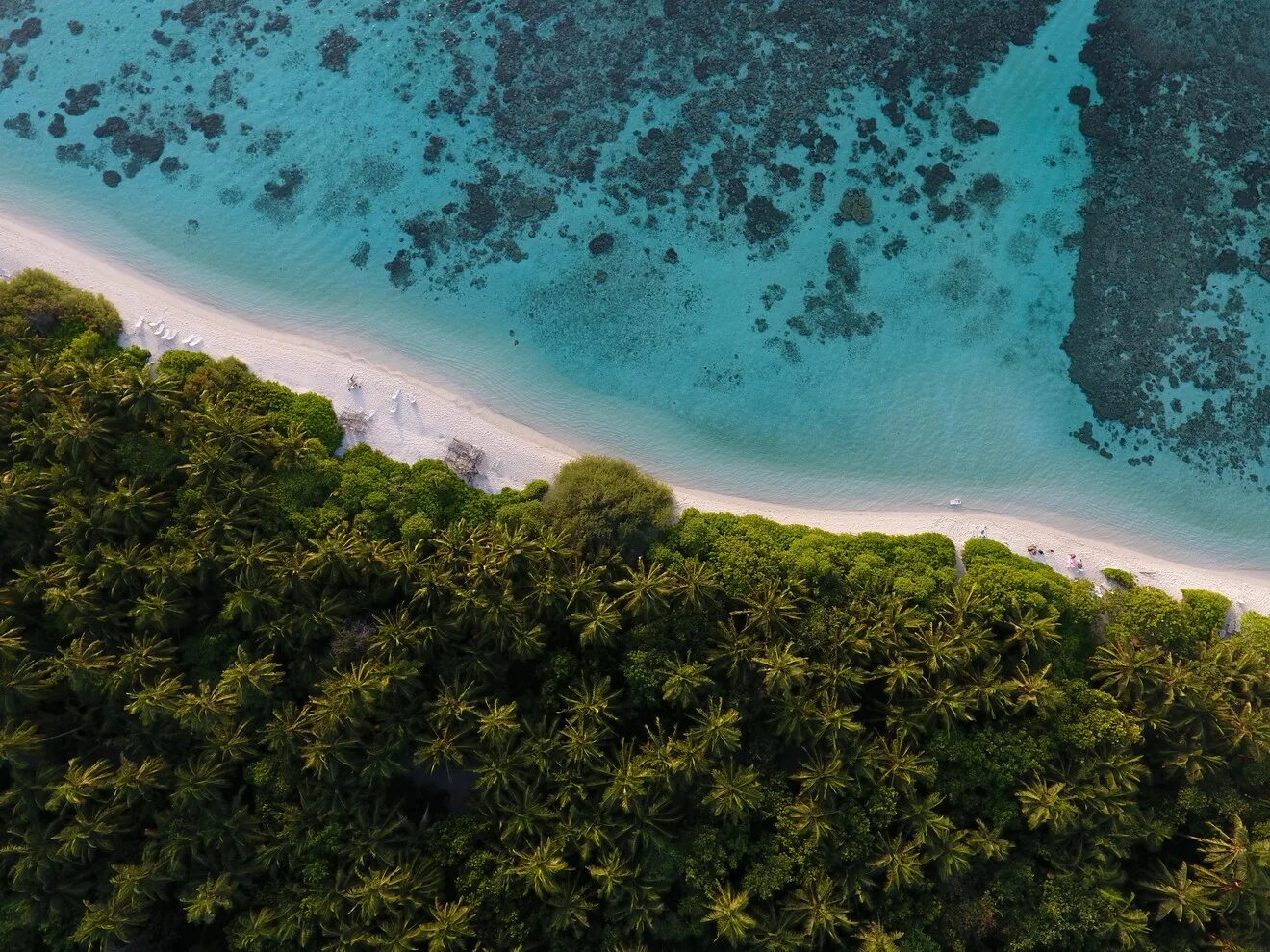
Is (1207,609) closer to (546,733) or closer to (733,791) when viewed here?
(733,791)

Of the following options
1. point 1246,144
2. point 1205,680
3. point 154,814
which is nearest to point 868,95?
point 1246,144

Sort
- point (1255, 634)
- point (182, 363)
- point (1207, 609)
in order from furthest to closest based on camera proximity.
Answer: point (182, 363) → point (1207, 609) → point (1255, 634)

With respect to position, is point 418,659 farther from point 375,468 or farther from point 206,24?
point 206,24

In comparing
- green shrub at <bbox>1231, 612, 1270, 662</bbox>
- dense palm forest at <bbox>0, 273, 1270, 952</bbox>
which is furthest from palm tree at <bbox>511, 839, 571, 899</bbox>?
green shrub at <bbox>1231, 612, 1270, 662</bbox>

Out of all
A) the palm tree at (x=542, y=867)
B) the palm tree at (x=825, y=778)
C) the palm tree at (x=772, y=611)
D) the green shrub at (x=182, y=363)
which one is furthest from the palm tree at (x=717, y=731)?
the green shrub at (x=182, y=363)

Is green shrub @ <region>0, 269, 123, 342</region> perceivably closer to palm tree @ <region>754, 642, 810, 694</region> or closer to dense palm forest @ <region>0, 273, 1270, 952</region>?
dense palm forest @ <region>0, 273, 1270, 952</region>

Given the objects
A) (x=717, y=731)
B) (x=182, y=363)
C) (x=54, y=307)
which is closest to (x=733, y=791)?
(x=717, y=731)

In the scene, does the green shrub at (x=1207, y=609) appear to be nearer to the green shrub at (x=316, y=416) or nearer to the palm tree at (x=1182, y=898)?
the palm tree at (x=1182, y=898)
